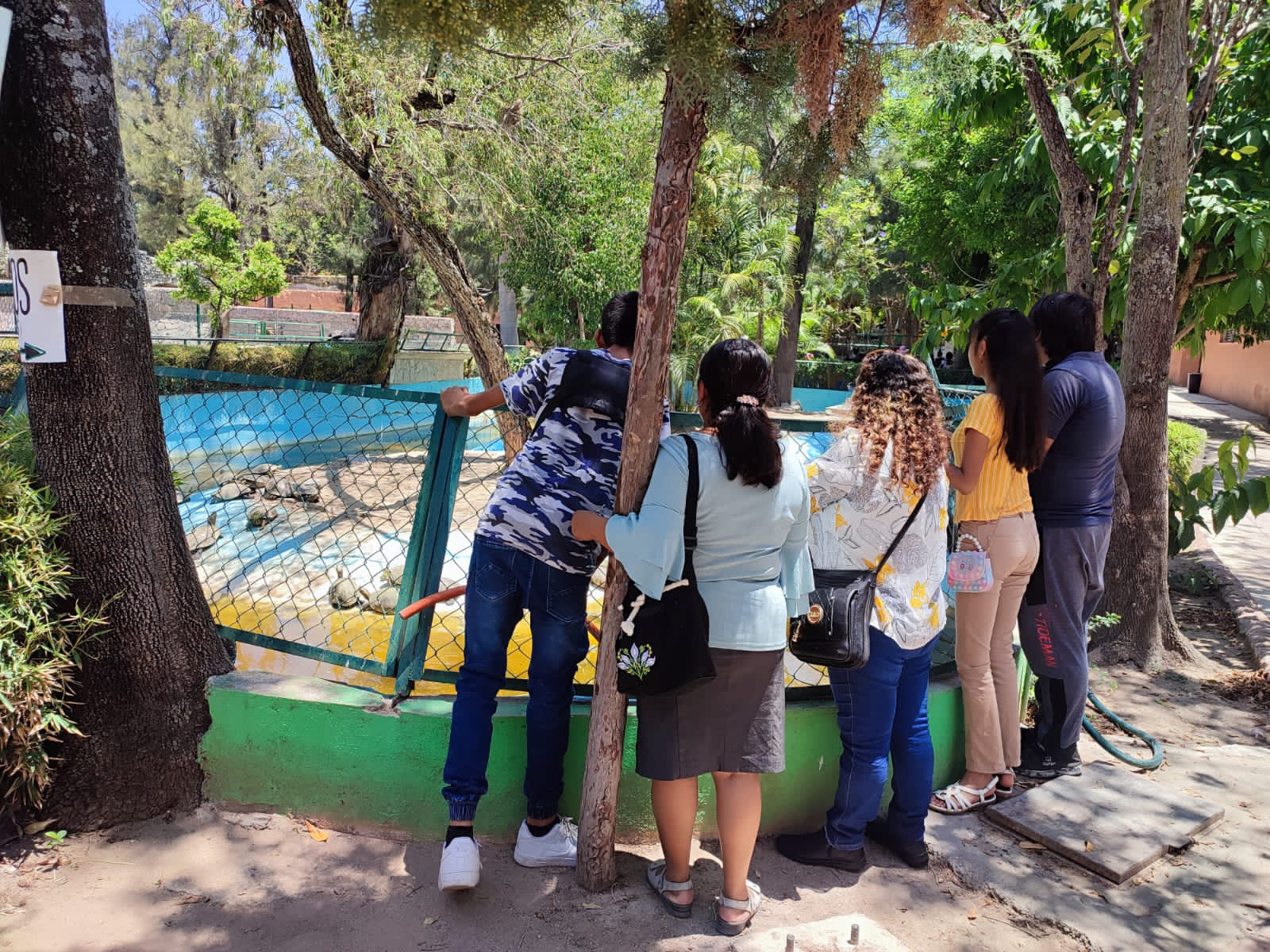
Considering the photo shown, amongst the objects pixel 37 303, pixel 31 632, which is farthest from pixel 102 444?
pixel 31 632

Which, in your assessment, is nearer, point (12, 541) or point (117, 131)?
point (12, 541)

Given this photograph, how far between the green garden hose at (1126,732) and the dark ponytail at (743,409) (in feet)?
7.66

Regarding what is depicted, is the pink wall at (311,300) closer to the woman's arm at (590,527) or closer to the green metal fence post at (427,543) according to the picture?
the green metal fence post at (427,543)

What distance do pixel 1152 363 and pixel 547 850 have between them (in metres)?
4.10

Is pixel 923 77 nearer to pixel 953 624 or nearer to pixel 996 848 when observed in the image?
pixel 953 624

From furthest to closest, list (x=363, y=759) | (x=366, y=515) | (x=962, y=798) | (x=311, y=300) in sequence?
1. (x=311, y=300)
2. (x=366, y=515)
3. (x=962, y=798)
4. (x=363, y=759)

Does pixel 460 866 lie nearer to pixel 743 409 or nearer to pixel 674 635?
pixel 674 635

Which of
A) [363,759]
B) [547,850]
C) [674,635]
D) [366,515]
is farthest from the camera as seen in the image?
[366,515]

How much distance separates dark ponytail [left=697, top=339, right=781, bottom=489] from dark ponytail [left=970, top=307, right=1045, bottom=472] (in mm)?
1031

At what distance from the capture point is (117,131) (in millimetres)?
2904

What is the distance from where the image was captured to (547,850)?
9.29ft

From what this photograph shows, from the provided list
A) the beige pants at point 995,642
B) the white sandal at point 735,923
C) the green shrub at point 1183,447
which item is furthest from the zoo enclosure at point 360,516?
the green shrub at point 1183,447

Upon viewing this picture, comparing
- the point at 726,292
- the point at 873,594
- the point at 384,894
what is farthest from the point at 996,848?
the point at 726,292

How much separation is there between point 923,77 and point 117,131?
8.40 ft
